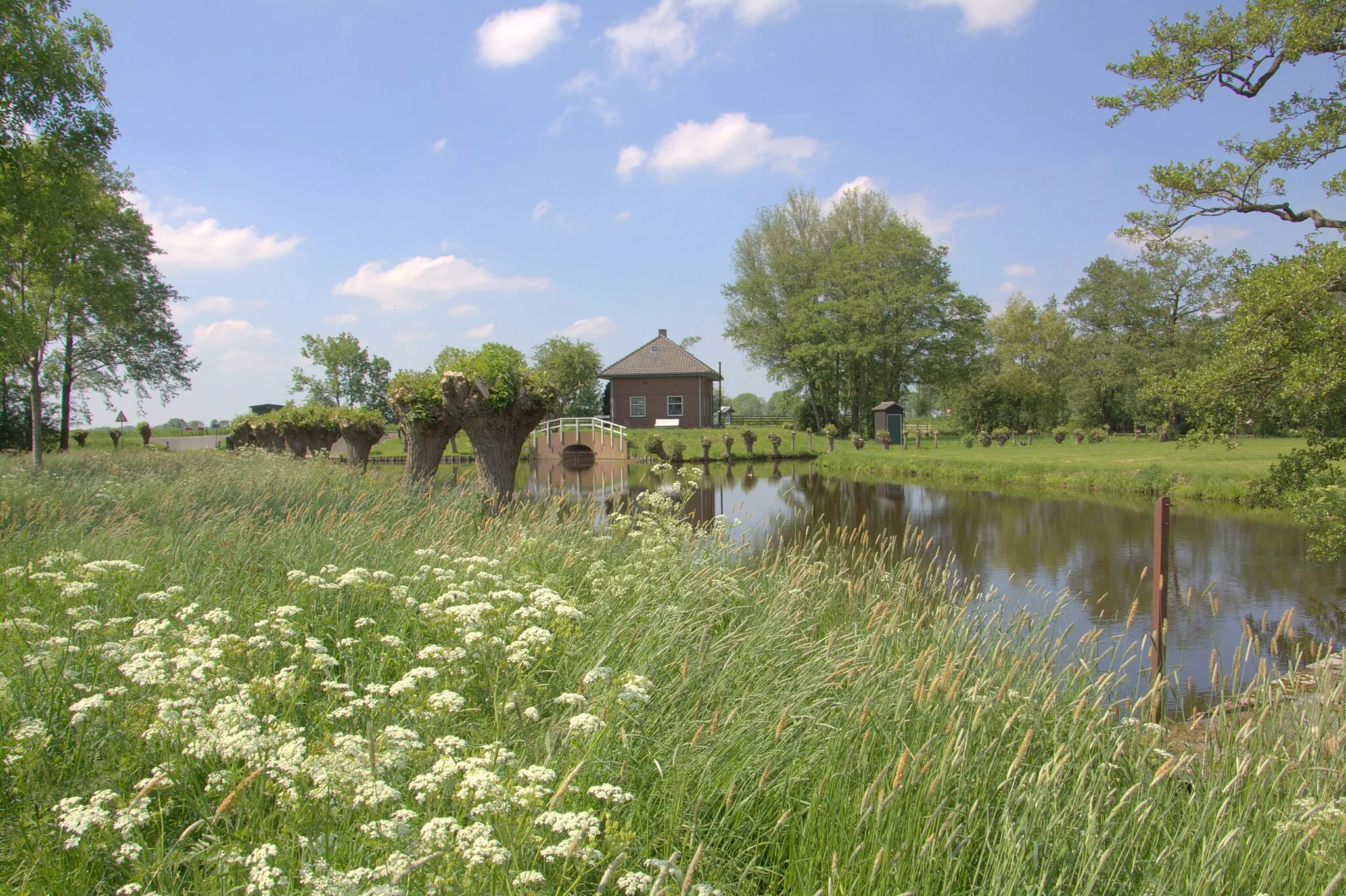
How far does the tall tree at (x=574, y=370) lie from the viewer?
63688mm

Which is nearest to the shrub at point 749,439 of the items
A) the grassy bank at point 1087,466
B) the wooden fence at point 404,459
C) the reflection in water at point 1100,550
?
the grassy bank at point 1087,466

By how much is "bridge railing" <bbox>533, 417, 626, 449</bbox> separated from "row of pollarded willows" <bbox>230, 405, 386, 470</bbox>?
13.2 m

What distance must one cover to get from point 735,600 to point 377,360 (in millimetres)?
62040

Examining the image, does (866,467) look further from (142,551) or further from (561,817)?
(561,817)

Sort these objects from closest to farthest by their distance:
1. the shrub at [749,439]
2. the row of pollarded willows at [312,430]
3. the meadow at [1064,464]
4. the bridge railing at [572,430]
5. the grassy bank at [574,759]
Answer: the grassy bank at [574,759] → the meadow at [1064,464] → the row of pollarded willows at [312,430] → the shrub at [749,439] → the bridge railing at [572,430]

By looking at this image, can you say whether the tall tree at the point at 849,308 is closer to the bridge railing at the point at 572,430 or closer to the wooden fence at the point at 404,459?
the bridge railing at the point at 572,430

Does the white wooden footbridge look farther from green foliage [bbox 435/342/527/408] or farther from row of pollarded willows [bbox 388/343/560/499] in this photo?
green foliage [bbox 435/342/527/408]

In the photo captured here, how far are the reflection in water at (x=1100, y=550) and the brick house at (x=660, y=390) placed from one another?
88.8 ft

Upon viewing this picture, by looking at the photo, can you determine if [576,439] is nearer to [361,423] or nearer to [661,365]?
[661,365]

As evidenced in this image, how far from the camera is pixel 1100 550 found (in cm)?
1426

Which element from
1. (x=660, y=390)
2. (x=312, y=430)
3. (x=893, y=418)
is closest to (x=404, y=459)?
(x=312, y=430)

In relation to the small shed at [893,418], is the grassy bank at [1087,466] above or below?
below

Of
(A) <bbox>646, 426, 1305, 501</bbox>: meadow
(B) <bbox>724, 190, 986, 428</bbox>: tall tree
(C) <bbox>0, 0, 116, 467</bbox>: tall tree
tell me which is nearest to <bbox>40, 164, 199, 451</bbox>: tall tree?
(C) <bbox>0, 0, 116, 467</bbox>: tall tree

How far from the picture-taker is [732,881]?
101 inches
